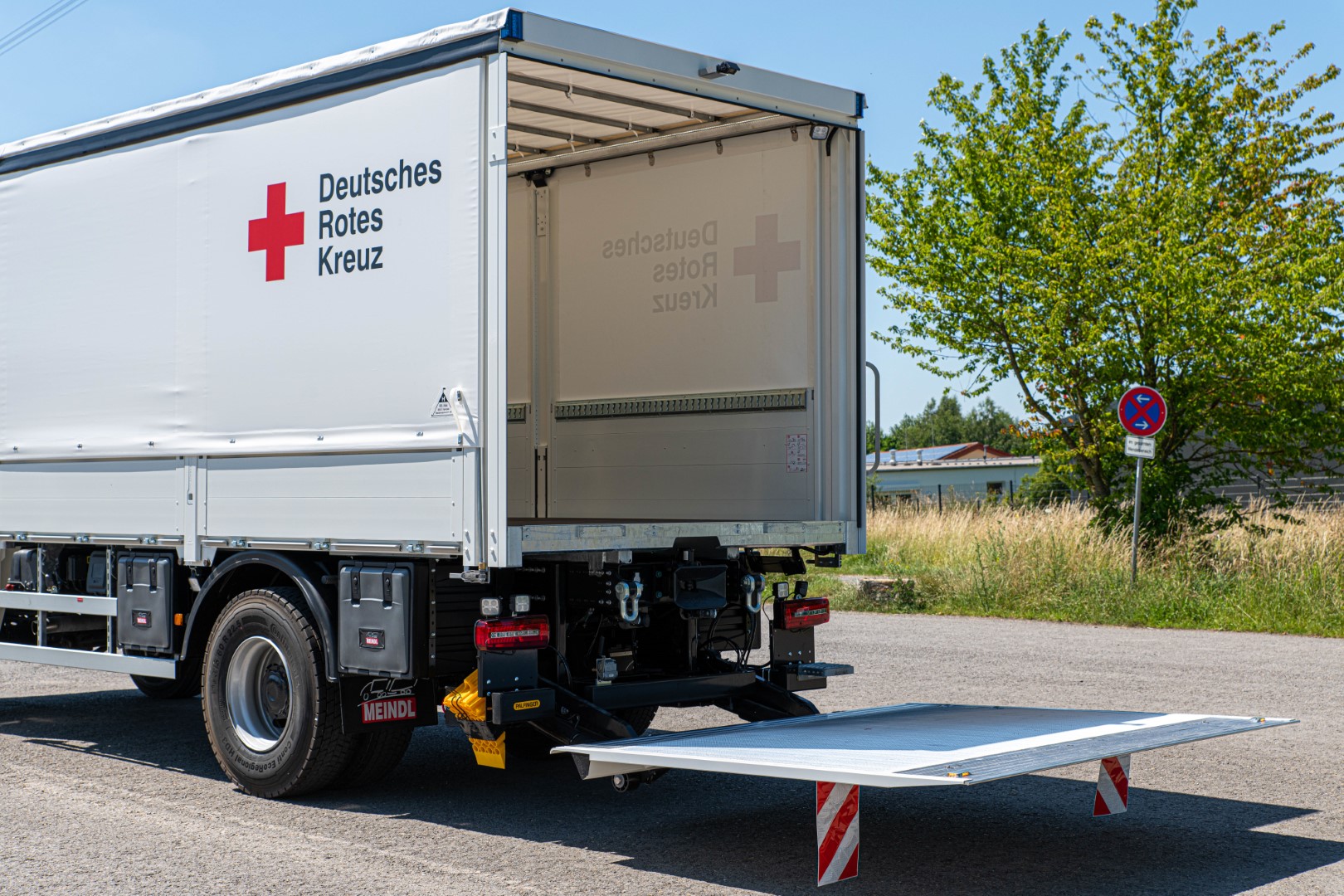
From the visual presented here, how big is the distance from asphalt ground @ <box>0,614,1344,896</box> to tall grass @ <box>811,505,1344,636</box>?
5678mm

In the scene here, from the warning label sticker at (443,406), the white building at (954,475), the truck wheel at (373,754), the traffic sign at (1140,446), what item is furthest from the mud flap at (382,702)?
the white building at (954,475)

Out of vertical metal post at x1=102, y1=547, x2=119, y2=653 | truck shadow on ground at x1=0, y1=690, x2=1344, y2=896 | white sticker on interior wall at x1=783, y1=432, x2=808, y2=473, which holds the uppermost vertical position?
white sticker on interior wall at x1=783, y1=432, x2=808, y2=473

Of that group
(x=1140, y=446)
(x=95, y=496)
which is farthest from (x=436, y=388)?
(x=1140, y=446)

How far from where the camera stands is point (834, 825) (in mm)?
5516

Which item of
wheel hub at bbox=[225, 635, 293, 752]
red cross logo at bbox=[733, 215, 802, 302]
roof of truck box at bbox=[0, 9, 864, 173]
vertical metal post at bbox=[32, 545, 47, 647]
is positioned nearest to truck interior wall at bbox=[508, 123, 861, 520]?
red cross logo at bbox=[733, 215, 802, 302]

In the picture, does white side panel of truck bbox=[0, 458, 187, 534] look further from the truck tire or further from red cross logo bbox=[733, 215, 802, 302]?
red cross logo bbox=[733, 215, 802, 302]

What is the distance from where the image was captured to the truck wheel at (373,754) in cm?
711

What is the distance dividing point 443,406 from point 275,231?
1569mm

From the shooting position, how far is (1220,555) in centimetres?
1830

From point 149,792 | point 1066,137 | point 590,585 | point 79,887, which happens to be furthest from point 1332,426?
point 79,887

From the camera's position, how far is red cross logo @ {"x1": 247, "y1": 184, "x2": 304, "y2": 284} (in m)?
7.29

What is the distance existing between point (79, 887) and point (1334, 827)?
5.22m

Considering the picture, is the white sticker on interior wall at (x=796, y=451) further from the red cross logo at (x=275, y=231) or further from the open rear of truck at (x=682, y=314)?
the red cross logo at (x=275, y=231)

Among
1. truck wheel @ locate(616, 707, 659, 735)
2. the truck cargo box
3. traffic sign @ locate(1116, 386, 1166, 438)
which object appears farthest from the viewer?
traffic sign @ locate(1116, 386, 1166, 438)
